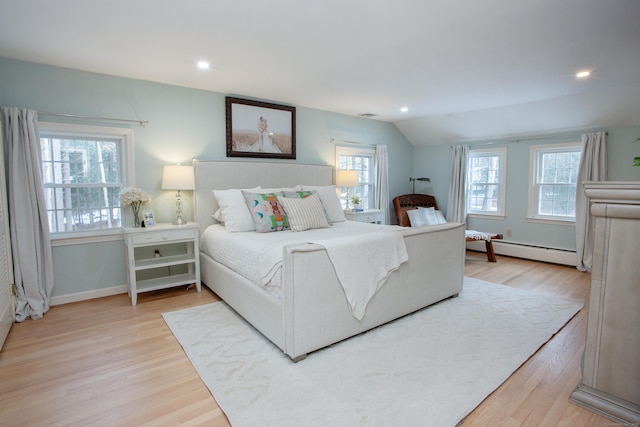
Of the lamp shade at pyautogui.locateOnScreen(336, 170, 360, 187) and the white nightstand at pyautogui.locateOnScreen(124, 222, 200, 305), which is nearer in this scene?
the white nightstand at pyautogui.locateOnScreen(124, 222, 200, 305)

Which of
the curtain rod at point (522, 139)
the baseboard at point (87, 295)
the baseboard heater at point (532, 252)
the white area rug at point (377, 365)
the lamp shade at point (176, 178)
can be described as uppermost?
the curtain rod at point (522, 139)

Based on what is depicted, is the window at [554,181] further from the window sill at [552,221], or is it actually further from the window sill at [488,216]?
the window sill at [488,216]

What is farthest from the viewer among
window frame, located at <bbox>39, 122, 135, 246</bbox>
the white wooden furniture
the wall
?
window frame, located at <bbox>39, 122, 135, 246</bbox>

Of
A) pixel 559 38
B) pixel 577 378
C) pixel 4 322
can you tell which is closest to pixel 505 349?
pixel 577 378

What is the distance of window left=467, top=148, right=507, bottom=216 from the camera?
17.8 ft

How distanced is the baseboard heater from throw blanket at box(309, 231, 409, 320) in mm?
3430

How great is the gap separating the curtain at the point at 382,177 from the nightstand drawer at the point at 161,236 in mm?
3341

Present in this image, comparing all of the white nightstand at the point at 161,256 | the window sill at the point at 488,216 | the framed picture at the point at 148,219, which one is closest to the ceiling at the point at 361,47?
the framed picture at the point at 148,219

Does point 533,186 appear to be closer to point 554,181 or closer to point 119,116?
point 554,181

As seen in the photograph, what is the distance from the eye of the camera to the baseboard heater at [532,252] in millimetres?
4684

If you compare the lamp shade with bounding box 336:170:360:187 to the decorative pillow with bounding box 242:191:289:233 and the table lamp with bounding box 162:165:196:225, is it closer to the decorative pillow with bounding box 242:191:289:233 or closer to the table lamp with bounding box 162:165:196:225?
the decorative pillow with bounding box 242:191:289:233

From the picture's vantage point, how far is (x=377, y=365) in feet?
7.02

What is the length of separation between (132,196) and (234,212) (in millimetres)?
992

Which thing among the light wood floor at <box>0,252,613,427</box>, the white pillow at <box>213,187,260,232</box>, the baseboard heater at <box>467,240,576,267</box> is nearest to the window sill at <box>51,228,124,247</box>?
the light wood floor at <box>0,252,613,427</box>
